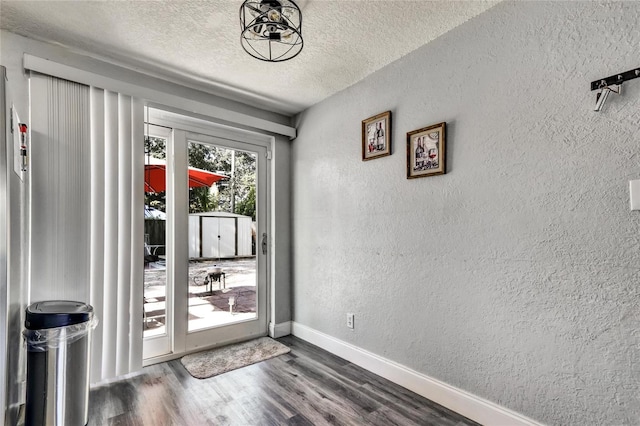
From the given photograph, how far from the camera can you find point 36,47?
2.11 metres

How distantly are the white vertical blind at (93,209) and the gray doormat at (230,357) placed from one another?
452mm

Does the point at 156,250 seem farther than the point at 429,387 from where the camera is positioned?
Yes

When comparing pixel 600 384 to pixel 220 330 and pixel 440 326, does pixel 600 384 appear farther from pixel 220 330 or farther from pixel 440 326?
pixel 220 330

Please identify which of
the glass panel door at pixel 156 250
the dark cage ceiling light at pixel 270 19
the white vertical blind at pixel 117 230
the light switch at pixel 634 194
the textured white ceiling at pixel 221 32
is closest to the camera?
the light switch at pixel 634 194

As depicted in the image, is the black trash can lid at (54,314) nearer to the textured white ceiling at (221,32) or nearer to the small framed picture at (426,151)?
the textured white ceiling at (221,32)

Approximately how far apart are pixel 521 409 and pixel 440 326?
58 centimetres

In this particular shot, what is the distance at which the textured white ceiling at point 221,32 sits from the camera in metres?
1.83

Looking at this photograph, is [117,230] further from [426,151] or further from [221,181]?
[426,151]

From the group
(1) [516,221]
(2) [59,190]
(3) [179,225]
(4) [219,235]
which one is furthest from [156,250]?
(1) [516,221]

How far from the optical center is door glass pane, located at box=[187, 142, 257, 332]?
2.97m

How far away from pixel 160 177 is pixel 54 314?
1.38 meters

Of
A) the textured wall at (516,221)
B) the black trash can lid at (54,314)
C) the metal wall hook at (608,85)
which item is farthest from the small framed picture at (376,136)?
the black trash can lid at (54,314)

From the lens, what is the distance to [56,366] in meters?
1.74

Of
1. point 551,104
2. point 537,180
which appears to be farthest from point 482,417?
point 551,104
